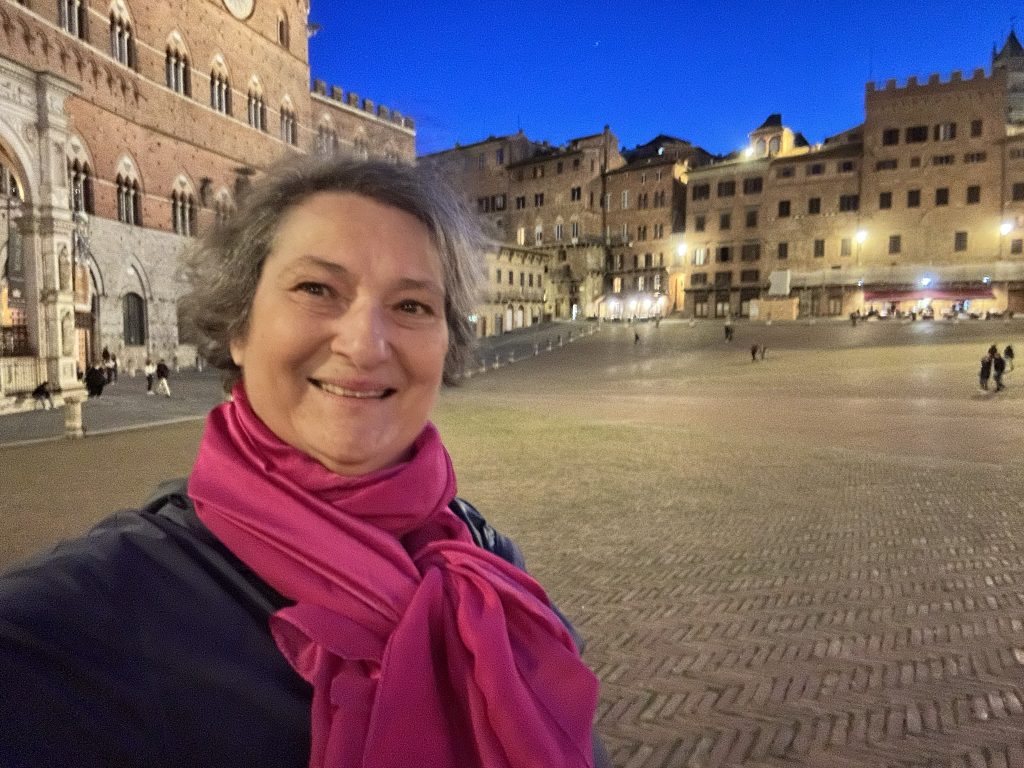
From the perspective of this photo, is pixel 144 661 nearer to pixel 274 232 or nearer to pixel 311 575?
pixel 311 575

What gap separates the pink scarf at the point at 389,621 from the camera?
4.07 feet

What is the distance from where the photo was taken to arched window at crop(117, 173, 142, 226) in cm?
2452

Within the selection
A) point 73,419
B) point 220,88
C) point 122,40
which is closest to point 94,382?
point 73,419

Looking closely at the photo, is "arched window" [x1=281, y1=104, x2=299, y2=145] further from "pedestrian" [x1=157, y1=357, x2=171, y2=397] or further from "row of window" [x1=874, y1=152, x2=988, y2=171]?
"row of window" [x1=874, y1=152, x2=988, y2=171]

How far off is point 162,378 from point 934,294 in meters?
50.4

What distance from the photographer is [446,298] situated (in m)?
1.81

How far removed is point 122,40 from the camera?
A: 2427cm

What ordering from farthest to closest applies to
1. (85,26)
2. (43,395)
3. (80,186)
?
(80,186)
(85,26)
(43,395)

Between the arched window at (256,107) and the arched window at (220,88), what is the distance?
51.9 inches

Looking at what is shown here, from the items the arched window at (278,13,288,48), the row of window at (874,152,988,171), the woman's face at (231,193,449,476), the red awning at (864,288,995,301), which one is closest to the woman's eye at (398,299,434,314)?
the woman's face at (231,193,449,476)

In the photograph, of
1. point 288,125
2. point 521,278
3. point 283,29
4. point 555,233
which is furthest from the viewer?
point 555,233

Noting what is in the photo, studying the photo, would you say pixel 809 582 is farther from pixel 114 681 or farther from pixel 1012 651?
pixel 114 681

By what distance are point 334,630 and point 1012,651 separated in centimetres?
578

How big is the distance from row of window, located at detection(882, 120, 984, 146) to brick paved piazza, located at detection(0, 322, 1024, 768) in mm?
37228
